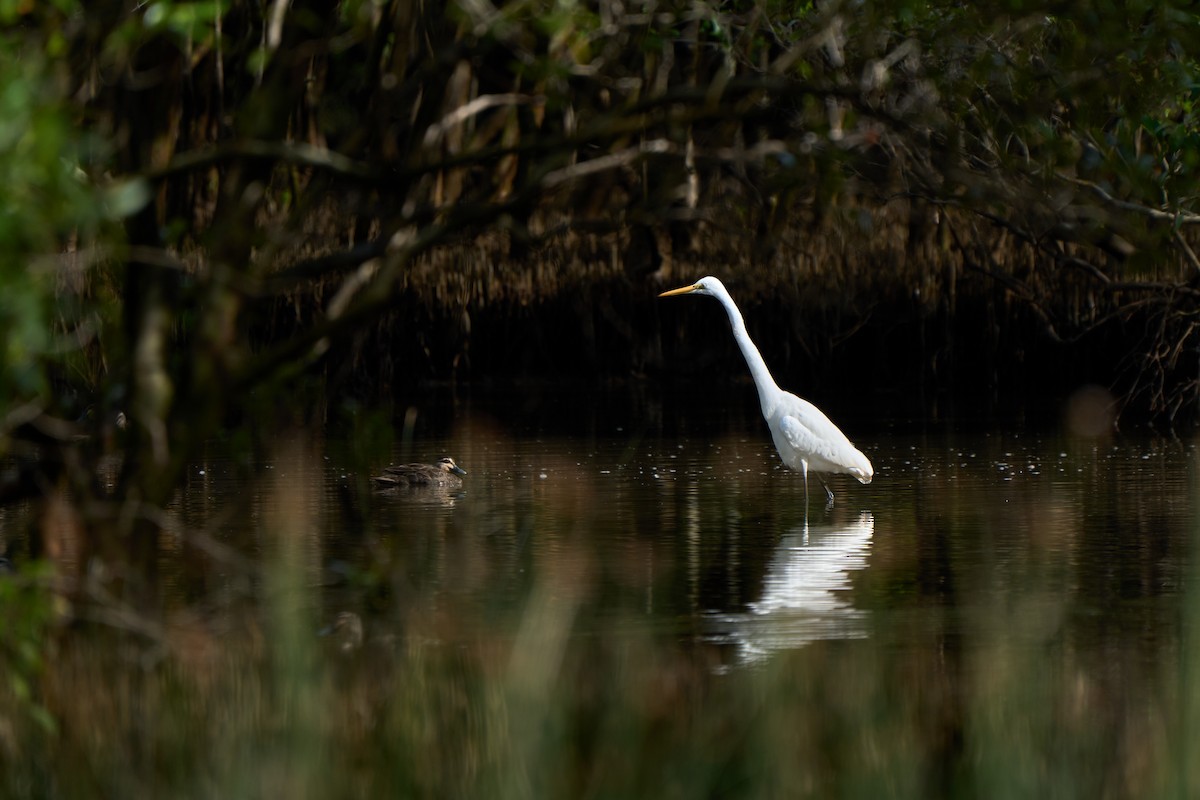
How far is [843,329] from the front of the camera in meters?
23.2

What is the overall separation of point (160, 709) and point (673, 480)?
872 centimetres

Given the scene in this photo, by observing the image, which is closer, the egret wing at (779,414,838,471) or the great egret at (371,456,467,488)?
the egret wing at (779,414,838,471)

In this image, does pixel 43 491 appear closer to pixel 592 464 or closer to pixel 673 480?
pixel 673 480

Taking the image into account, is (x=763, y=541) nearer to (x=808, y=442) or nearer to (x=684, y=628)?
(x=808, y=442)

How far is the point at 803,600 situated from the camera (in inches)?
341

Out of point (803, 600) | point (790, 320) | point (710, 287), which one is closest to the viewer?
point (803, 600)

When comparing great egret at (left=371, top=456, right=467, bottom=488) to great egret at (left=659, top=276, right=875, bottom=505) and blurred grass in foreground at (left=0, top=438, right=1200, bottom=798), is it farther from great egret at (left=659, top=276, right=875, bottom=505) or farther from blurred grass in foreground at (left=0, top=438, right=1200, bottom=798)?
blurred grass in foreground at (left=0, top=438, right=1200, bottom=798)

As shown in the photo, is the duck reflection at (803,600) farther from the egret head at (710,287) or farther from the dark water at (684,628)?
the egret head at (710,287)

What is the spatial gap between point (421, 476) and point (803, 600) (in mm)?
4947

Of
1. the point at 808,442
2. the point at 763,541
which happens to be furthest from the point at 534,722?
the point at 808,442

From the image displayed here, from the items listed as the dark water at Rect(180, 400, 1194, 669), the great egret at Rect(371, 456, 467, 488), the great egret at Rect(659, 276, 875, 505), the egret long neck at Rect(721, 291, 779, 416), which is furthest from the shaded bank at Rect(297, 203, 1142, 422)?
the great egret at Rect(371, 456, 467, 488)

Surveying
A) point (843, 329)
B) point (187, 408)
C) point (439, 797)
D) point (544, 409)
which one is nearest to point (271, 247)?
point (187, 408)

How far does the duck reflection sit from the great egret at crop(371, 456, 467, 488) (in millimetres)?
2895

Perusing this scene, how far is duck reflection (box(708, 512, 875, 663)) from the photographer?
7715 millimetres
